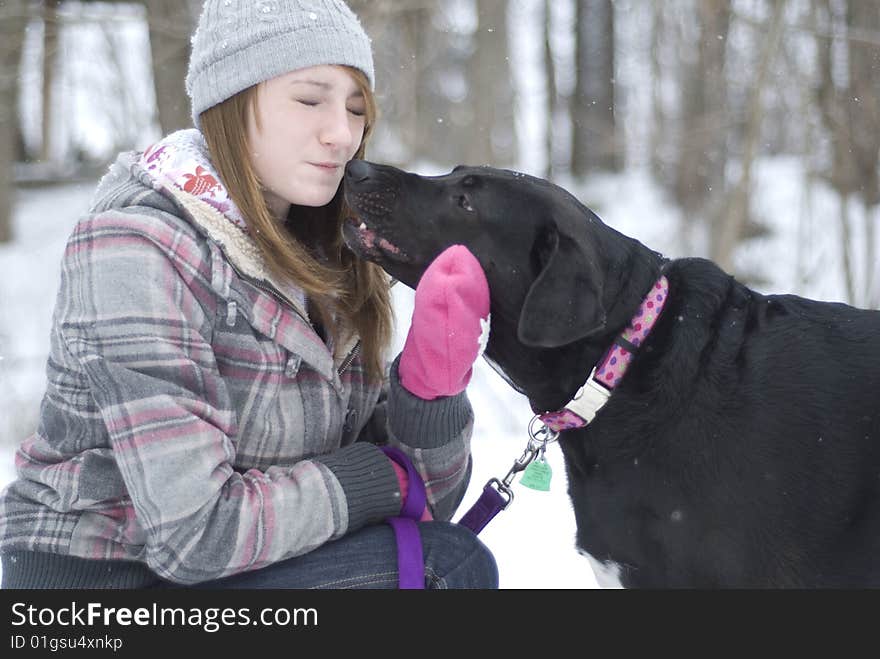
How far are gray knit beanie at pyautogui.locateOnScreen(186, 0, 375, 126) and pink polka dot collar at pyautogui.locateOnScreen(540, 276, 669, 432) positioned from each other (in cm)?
94

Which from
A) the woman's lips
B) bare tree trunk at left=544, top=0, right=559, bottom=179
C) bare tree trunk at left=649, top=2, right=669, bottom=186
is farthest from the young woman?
bare tree trunk at left=544, top=0, right=559, bottom=179

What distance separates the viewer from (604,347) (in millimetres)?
2195

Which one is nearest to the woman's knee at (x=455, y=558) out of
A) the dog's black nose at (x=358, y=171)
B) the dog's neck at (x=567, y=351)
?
the dog's neck at (x=567, y=351)

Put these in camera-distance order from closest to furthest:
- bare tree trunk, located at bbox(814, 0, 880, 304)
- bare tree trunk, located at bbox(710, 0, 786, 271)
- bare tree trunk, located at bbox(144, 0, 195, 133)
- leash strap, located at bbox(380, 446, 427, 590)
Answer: leash strap, located at bbox(380, 446, 427, 590)
bare tree trunk, located at bbox(144, 0, 195, 133)
bare tree trunk, located at bbox(710, 0, 786, 271)
bare tree trunk, located at bbox(814, 0, 880, 304)

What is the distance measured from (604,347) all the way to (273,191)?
3.04 ft

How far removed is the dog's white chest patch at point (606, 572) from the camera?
2.15m

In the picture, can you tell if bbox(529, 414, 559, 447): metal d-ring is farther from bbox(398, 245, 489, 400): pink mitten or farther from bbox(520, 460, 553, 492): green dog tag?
bbox(398, 245, 489, 400): pink mitten

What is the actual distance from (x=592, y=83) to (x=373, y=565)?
12.5 m

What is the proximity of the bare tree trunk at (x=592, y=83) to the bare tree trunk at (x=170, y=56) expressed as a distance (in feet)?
30.3

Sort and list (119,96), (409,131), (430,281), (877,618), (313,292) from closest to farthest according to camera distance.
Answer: (877,618) → (430,281) → (313,292) → (409,131) → (119,96)

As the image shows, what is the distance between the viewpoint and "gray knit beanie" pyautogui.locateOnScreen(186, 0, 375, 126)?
217 centimetres

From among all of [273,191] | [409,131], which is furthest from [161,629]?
[409,131]

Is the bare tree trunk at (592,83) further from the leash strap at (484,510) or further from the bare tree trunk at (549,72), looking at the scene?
the leash strap at (484,510)

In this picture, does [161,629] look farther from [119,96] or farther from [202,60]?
[119,96]
